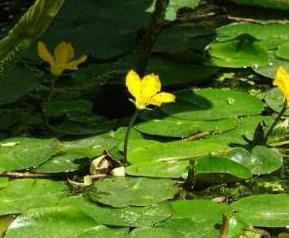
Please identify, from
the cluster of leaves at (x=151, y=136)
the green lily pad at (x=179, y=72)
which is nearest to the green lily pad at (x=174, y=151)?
the cluster of leaves at (x=151, y=136)

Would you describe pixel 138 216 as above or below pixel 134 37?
below

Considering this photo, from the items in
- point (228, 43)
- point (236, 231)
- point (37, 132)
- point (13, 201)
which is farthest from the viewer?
point (228, 43)

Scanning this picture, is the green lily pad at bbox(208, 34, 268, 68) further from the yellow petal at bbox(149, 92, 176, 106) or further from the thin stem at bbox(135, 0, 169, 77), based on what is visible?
the yellow petal at bbox(149, 92, 176, 106)

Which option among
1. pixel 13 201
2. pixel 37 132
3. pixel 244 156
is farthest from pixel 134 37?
pixel 13 201

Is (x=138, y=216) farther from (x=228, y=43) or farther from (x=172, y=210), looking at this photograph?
(x=228, y=43)

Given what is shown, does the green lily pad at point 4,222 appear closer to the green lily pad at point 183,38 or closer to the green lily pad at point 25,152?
the green lily pad at point 25,152
